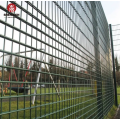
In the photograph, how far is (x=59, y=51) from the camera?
256 cm

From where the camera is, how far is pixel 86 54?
4371mm

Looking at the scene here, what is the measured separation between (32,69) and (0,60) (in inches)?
19.6

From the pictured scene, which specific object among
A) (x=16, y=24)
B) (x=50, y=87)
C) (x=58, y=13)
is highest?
(x=58, y=13)

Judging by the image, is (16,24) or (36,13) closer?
(16,24)

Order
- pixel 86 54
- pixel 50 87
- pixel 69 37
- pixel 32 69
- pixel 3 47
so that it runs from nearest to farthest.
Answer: pixel 3 47 → pixel 32 69 → pixel 50 87 → pixel 69 37 → pixel 86 54

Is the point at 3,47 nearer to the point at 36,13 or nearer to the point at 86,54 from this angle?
the point at 36,13

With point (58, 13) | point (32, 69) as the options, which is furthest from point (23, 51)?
point (58, 13)

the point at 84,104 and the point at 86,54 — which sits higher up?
the point at 86,54

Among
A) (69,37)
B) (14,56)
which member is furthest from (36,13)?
(69,37)

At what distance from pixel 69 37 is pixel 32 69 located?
4.56 ft

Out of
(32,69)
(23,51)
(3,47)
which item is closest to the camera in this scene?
(3,47)

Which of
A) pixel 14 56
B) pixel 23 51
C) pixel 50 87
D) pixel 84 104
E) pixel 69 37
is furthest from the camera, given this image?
pixel 84 104

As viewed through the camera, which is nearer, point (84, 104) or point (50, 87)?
point (50, 87)

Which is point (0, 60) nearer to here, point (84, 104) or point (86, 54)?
point (84, 104)
